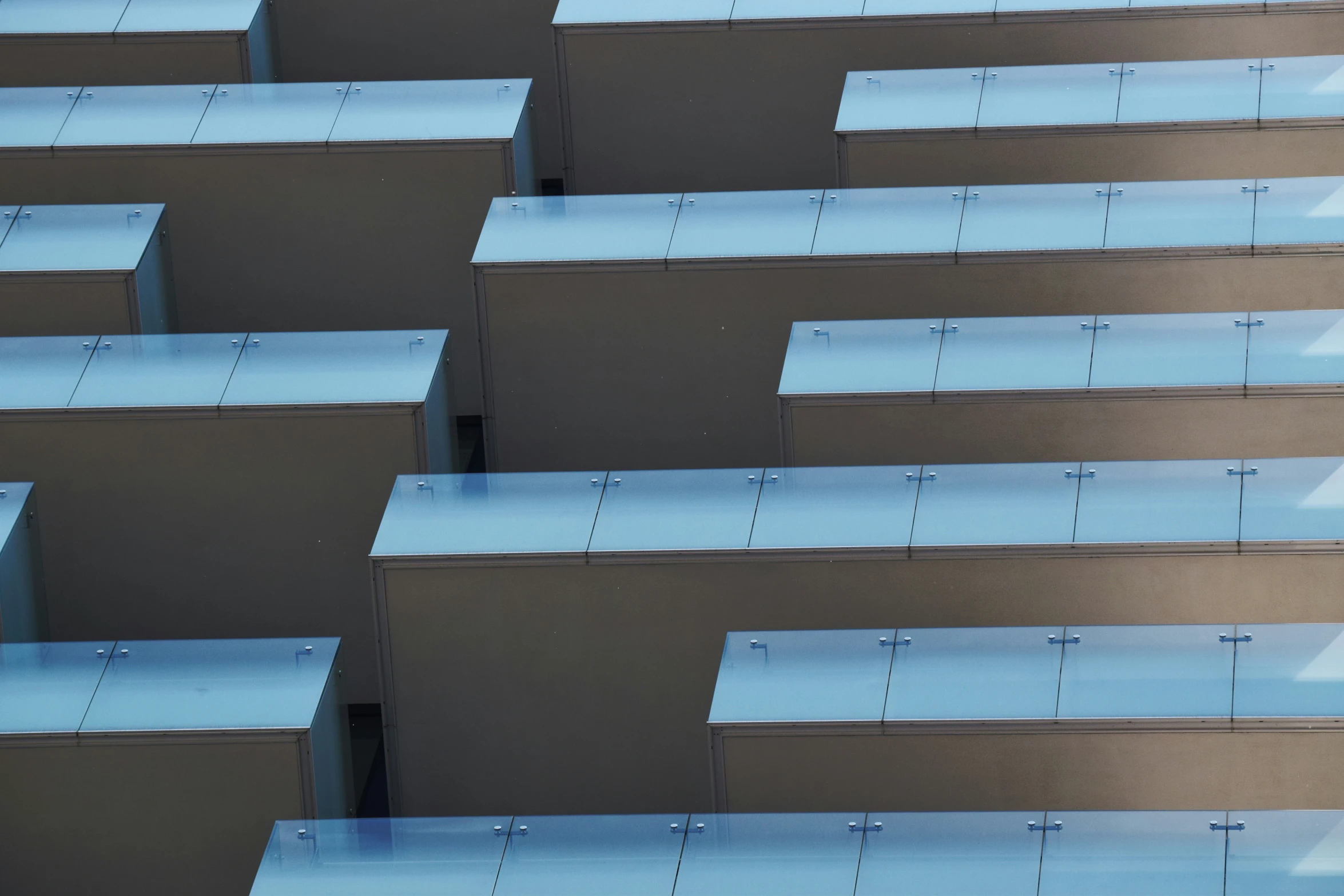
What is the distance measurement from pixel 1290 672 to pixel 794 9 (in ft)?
30.6

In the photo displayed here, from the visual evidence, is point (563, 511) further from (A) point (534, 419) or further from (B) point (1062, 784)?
(B) point (1062, 784)

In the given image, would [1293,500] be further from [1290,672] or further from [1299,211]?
[1299,211]

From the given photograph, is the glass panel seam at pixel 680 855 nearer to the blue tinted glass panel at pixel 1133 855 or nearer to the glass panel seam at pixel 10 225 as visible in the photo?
the blue tinted glass panel at pixel 1133 855

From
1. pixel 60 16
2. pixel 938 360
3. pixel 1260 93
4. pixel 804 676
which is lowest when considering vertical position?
pixel 804 676

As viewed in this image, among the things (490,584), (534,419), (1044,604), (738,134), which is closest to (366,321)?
(534,419)

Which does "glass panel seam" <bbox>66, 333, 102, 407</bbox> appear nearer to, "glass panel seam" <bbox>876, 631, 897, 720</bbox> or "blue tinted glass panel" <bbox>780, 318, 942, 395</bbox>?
"blue tinted glass panel" <bbox>780, 318, 942, 395</bbox>

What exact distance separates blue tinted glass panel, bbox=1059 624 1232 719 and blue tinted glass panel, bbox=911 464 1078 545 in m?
1.06

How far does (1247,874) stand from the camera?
13438mm

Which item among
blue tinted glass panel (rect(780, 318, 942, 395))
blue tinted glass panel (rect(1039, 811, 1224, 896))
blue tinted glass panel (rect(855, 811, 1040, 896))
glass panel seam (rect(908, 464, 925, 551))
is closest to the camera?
blue tinted glass panel (rect(1039, 811, 1224, 896))

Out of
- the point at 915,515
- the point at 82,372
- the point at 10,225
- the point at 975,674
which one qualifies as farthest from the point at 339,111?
the point at 975,674

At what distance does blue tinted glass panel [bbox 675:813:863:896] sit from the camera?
1379 centimetres

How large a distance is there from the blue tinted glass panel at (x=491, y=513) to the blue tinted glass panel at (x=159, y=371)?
1.98m

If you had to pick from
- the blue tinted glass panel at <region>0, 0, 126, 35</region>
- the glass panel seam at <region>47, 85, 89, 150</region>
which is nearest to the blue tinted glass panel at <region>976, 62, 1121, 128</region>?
the glass panel seam at <region>47, 85, 89, 150</region>

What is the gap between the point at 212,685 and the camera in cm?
1667
